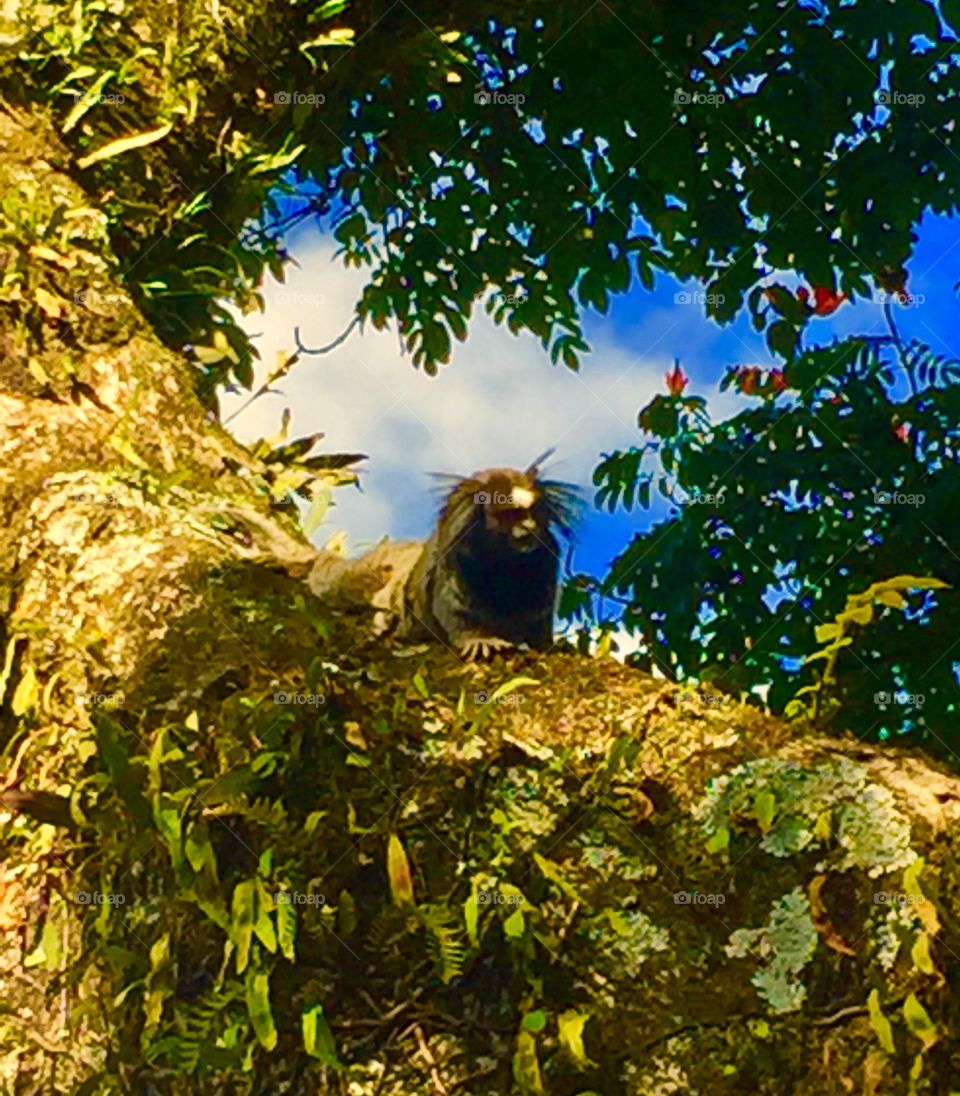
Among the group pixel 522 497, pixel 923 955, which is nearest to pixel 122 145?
pixel 522 497

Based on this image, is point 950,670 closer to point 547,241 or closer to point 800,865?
point 547,241

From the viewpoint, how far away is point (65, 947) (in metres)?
1.32

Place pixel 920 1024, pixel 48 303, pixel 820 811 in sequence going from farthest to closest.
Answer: pixel 48 303, pixel 820 811, pixel 920 1024

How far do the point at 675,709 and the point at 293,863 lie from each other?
17.5 inches

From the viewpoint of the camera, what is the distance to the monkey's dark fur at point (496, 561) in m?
2.00

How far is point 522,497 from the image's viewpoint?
2170 millimetres

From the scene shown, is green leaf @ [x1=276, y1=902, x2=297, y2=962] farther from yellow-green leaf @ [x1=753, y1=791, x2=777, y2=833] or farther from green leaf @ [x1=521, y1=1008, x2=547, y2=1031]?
yellow-green leaf @ [x1=753, y1=791, x2=777, y2=833]

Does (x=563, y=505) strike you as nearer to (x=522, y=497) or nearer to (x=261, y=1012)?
(x=522, y=497)

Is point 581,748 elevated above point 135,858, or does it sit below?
above

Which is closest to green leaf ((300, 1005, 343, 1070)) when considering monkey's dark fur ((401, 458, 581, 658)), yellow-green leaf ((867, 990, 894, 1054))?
yellow-green leaf ((867, 990, 894, 1054))

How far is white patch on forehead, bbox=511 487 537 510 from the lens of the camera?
217cm

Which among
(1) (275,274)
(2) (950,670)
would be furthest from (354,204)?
(2) (950,670)

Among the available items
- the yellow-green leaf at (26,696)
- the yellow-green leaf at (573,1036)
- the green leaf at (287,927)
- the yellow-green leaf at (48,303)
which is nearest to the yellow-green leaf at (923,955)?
the yellow-green leaf at (573,1036)

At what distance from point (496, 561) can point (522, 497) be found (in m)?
0.16
